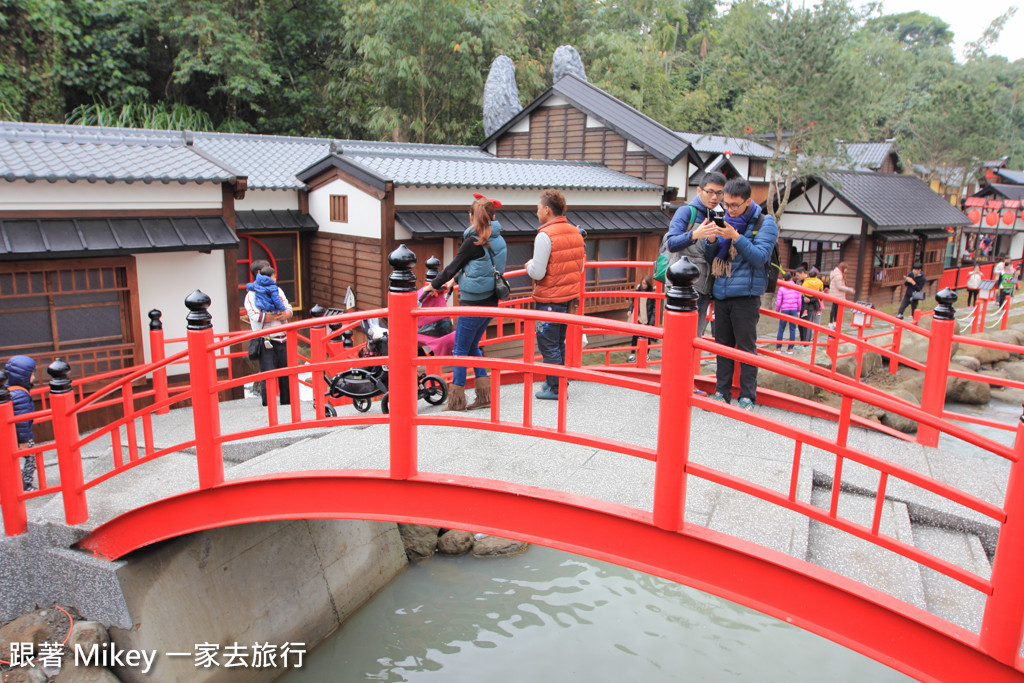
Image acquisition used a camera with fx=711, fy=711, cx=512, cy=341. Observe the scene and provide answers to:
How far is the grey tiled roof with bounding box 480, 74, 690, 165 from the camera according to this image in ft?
58.0

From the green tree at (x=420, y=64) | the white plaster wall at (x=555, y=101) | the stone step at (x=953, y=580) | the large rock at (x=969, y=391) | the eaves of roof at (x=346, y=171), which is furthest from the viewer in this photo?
the green tree at (x=420, y=64)

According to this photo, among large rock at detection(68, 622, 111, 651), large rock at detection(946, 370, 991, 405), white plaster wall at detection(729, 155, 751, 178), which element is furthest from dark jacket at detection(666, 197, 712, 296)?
white plaster wall at detection(729, 155, 751, 178)

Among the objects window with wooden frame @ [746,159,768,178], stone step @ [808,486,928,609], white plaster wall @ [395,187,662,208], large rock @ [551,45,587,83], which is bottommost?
stone step @ [808,486,928,609]

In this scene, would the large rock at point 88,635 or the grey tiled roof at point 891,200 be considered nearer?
the large rock at point 88,635

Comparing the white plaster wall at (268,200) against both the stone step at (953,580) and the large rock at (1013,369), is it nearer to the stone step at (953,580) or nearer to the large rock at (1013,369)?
the stone step at (953,580)

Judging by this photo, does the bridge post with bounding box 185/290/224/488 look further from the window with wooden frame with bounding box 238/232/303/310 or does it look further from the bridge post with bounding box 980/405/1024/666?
the window with wooden frame with bounding box 238/232/303/310

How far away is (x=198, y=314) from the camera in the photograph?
463cm

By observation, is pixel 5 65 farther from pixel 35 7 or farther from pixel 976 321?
pixel 976 321

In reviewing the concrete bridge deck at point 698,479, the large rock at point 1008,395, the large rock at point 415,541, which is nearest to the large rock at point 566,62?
the large rock at point 1008,395

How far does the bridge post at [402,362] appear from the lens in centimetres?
409

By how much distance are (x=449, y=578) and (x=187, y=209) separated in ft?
21.3

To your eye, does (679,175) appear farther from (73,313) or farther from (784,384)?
(73,313)

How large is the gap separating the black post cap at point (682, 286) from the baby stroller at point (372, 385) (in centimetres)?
390

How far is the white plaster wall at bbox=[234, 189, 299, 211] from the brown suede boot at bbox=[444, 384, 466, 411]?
9.26m
